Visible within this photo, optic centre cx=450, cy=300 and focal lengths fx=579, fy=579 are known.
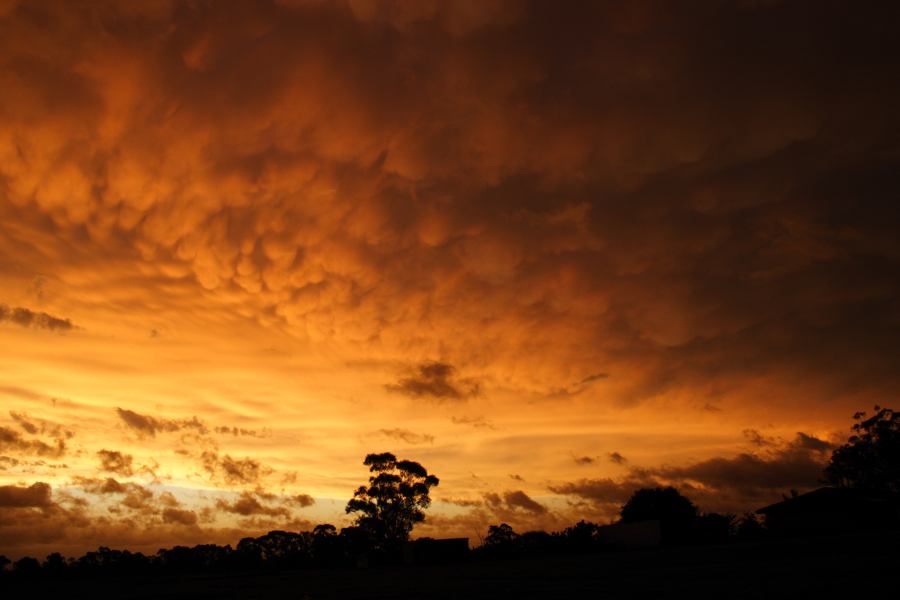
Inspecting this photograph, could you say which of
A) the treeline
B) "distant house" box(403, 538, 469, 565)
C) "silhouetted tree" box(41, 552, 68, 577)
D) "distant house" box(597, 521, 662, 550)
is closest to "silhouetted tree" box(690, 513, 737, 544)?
the treeline

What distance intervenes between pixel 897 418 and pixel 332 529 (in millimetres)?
85448

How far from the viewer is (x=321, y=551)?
8994cm

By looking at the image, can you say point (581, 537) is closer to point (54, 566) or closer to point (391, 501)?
point (391, 501)

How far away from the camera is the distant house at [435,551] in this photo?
5934 cm

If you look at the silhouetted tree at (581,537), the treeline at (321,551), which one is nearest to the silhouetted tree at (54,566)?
the treeline at (321,551)

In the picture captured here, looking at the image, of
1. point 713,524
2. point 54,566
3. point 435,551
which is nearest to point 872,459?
point 713,524

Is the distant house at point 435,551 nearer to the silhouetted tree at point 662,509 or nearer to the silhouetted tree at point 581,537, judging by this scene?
the silhouetted tree at point 581,537

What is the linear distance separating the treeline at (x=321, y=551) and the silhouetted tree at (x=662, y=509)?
1048 millimetres

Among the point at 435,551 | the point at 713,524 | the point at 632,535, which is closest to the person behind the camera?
the point at 632,535

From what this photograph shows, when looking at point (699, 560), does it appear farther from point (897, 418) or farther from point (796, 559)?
point (897, 418)

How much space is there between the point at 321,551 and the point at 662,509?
168ft

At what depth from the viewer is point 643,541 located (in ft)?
182

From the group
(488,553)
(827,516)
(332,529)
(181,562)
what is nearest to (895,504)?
(827,516)

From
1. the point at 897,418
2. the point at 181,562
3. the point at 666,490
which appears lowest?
the point at 181,562
